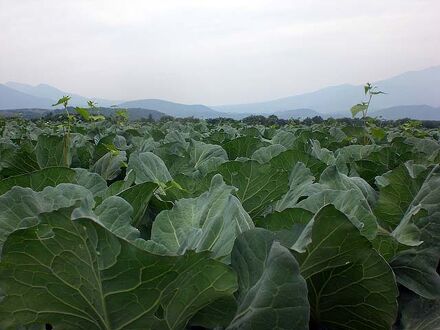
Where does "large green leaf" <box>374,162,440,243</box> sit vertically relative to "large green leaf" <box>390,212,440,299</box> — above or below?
above

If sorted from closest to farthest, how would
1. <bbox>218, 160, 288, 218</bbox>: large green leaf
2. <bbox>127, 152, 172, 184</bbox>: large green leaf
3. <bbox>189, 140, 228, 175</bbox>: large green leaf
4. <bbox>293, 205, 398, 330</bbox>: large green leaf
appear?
<bbox>293, 205, 398, 330</bbox>: large green leaf, <bbox>218, 160, 288, 218</bbox>: large green leaf, <bbox>127, 152, 172, 184</bbox>: large green leaf, <bbox>189, 140, 228, 175</bbox>: large green leaf

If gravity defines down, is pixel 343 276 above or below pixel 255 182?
below

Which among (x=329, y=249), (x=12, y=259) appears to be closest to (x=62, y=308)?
(x=12, y=259)

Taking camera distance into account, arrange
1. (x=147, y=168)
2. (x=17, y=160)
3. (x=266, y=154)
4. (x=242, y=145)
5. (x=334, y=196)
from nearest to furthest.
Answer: (x=334, y=196) → (x=147, y=168) → (x=266, y=154) → (x=17, y=160) → (x=242, y=145)

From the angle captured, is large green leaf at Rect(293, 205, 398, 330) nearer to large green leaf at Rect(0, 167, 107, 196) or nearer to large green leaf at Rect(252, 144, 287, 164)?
large green leaf at Rect(0, 167, 107, 196)

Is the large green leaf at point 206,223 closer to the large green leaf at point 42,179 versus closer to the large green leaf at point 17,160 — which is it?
the large green leaf at point 42,179

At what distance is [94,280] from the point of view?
77 centimetres

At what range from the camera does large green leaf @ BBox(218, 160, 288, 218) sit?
1469 millimetres

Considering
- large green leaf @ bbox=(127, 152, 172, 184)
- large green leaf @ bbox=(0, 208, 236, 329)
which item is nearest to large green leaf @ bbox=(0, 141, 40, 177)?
large green leaf @ bbox=(127, 152, 172, 184)

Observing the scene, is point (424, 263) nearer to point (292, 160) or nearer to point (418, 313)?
point (418, 313)

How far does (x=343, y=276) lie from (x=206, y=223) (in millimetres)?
323

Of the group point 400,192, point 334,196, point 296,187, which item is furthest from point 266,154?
point 334,196

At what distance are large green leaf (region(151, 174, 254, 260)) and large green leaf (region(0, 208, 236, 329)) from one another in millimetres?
105

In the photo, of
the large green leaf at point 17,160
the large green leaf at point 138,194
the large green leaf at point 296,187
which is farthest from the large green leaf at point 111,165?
the large green leaf at point 138,194
